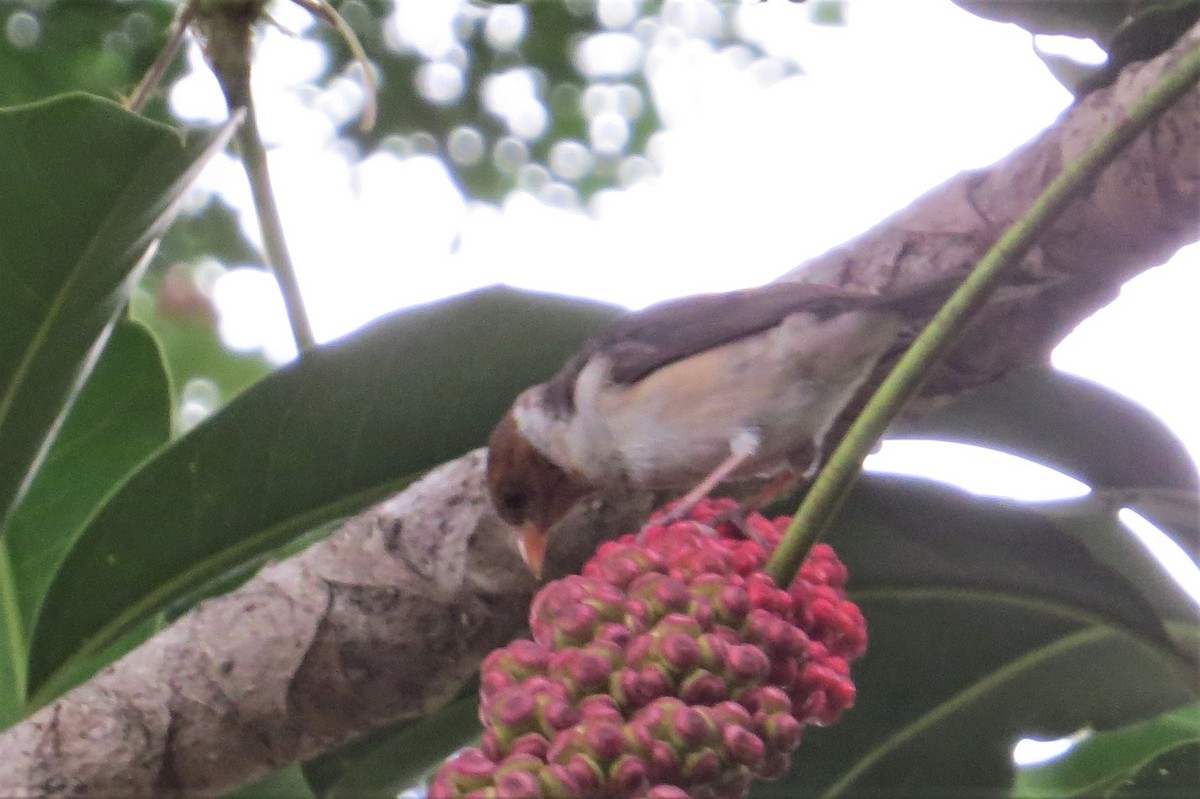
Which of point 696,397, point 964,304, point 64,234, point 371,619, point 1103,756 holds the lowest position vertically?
point 1103,756

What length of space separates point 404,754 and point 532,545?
1.26 ft

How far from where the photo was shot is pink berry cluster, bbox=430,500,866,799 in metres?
0.79

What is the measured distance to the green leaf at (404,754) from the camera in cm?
158

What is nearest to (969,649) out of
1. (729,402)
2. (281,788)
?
(729,402)

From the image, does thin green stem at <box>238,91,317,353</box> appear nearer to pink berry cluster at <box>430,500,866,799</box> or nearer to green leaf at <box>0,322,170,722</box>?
green leaf at <box>0,322,170,722</box>

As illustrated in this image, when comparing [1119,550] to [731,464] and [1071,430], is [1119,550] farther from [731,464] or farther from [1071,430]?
[731,464]

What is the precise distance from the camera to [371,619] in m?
1.38

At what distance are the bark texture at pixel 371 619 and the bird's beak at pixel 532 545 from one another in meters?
0.02

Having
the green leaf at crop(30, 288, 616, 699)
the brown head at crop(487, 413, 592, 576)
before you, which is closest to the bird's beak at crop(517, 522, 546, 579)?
the brown head at crop(487, 413, 592, 576)

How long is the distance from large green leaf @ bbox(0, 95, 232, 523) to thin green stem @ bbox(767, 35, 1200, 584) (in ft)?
2.76

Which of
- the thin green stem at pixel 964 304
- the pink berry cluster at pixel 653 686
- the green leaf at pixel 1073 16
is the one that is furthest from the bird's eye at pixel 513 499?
the green leaf at pixel 1073 16

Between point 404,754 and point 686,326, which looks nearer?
point 404,754

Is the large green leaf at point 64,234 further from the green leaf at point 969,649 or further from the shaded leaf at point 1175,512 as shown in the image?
the shaded leaf at point 1175,512

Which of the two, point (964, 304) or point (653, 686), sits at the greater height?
point (964, 304)
